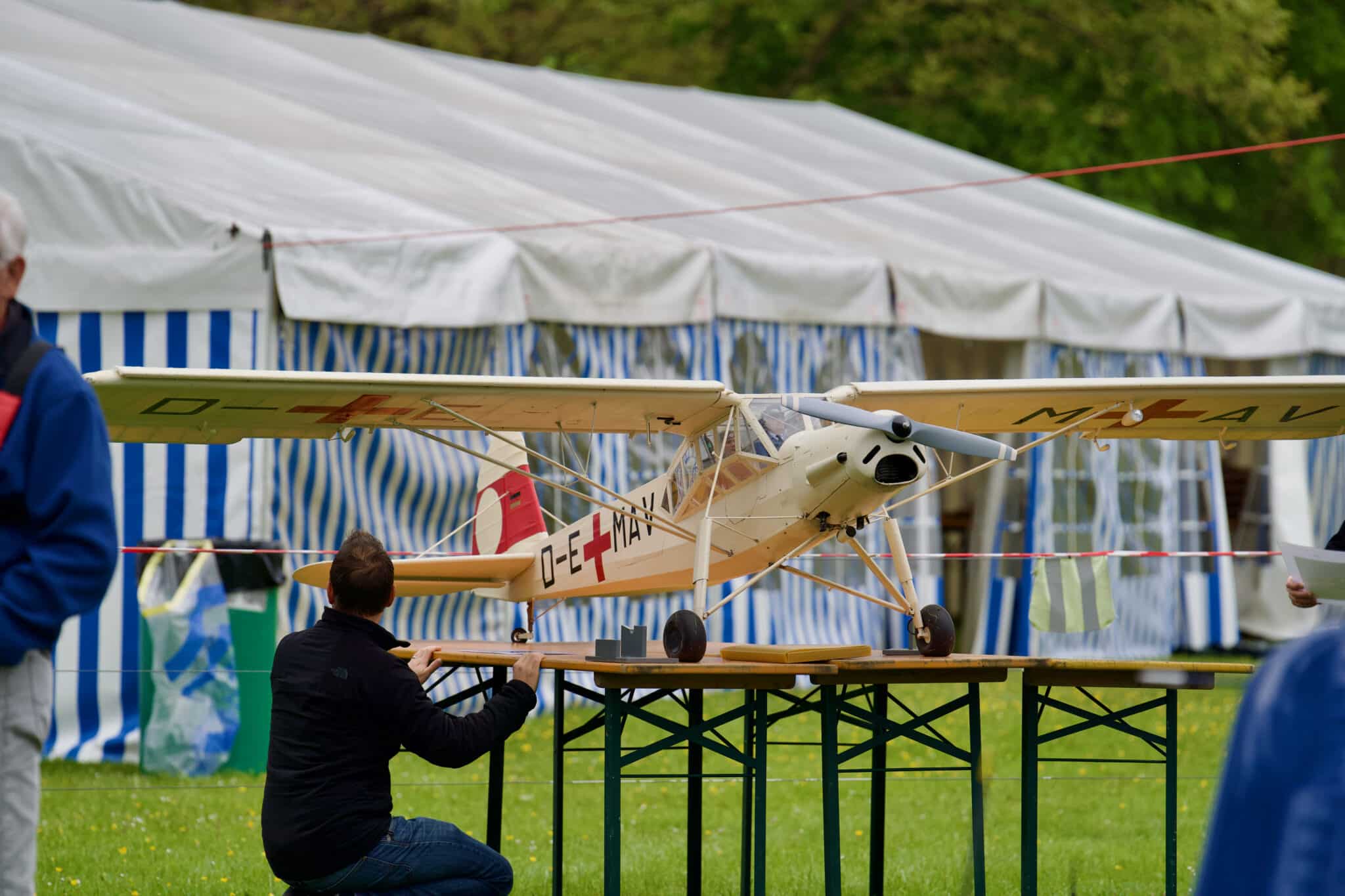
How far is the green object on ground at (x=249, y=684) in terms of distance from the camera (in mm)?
9766

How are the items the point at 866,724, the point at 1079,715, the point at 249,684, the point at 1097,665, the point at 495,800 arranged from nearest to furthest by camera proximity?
the point at 1097,665 < the point at 866,724 < the point at 1079,715 < the point at 495,800 < the point at 249,684

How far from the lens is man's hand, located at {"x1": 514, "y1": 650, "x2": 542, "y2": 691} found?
5129mm

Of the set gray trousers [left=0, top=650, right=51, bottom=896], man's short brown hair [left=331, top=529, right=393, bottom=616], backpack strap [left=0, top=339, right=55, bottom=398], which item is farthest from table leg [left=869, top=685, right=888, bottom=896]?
backpack strap [left=0, top=339, right=55, bottom=398]

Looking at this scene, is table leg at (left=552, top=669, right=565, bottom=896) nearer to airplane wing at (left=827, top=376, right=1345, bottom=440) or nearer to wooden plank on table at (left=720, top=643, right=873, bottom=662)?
wooden plank on table at (left=720, top=643, right=873, bottom=662)

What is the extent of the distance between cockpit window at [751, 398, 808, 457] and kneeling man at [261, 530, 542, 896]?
262cm

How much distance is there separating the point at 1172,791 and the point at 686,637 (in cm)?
205

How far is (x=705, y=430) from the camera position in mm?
7551

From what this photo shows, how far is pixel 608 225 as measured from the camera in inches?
522

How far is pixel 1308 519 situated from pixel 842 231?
6270mm

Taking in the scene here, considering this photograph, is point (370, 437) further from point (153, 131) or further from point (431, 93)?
point (431, 93)

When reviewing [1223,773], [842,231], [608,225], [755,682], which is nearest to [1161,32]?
[842,231]

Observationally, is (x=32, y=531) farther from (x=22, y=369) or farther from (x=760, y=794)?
(x=760, y=794)

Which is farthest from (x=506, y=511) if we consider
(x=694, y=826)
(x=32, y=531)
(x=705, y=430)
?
(x=32, y=531)

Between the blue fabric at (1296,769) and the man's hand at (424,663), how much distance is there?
4.54m
